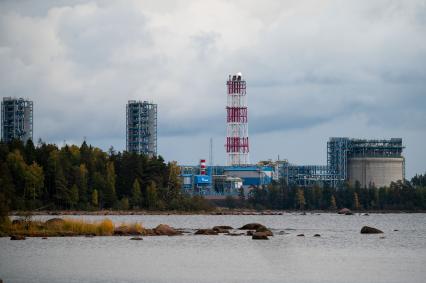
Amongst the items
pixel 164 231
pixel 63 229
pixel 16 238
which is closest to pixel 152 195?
pixel 164 231

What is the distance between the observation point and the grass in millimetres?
83562

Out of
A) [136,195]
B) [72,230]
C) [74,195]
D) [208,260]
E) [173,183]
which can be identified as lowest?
[208,260]

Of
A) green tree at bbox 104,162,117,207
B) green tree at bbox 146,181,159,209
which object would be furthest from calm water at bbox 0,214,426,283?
green tree at bbox 146,181,159,209

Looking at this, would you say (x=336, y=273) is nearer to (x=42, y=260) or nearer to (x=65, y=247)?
(x=42, y=260)

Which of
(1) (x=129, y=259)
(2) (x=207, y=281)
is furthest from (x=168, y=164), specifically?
(2) (x=207, y=281)

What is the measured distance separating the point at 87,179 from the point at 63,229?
69.8m

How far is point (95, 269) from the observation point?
59031 mm

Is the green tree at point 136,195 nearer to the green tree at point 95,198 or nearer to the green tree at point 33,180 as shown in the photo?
the green tree at point 95,198

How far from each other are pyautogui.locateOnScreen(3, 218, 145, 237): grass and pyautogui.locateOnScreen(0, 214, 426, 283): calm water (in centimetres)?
266

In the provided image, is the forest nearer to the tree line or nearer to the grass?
the tree line

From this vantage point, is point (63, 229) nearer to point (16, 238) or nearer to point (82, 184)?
point (16, 238)

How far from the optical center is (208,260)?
67625 mm

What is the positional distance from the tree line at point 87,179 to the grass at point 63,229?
4715cm

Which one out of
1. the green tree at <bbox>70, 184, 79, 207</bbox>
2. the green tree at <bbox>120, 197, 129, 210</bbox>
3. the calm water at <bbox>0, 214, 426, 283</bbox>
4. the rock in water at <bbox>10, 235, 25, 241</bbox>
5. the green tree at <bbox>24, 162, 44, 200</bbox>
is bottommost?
the calm water at <bbox>0, 214, 426, 283</bbox>
